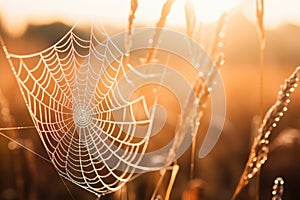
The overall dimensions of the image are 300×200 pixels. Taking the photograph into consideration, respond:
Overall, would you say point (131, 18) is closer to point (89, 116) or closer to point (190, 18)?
point (190, 18)

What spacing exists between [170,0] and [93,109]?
100cm

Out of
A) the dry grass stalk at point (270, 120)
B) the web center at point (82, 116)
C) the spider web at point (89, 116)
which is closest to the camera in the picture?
the dry grass stalk at point (270, 120)

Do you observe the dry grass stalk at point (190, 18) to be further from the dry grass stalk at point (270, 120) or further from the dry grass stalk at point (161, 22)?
the dry grass stalk at point (270, 120)

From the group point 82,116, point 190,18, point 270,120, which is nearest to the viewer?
point 270,120

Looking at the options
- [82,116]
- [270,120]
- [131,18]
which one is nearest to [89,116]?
[82,116]

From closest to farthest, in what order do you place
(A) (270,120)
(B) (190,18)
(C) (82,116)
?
(A) (270,120)
(B) (190,18)
(C) (82,116)

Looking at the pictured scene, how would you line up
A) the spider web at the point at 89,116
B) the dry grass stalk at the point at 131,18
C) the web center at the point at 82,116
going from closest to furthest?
the dry grass stalk at the point at 131,18 → the spider web at the point at 89,116 → the web center at the point at 82,116

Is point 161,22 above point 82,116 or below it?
above

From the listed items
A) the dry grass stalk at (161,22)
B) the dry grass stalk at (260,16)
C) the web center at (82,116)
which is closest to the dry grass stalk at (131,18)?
the dry grass stalk at (161,22)

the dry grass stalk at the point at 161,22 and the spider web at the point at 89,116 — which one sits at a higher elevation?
the dry grass stalk at the point at 161,22

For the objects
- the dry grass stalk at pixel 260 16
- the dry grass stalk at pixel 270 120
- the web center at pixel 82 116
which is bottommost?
the web center at pixel 82 116

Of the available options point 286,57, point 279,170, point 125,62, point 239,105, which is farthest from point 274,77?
point 125,62

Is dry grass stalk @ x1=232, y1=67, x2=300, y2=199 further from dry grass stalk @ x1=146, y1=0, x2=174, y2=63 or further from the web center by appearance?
the web center

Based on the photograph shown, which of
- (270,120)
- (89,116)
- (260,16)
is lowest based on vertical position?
(89,116)
